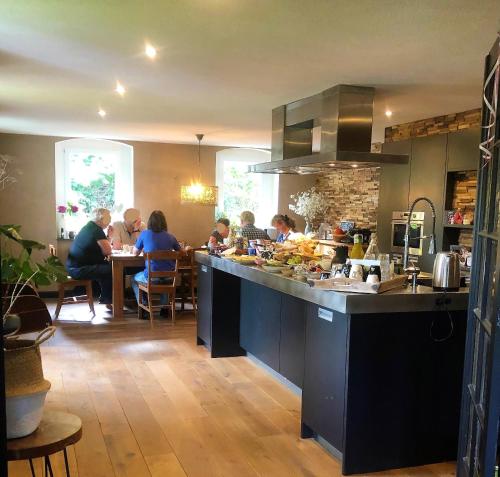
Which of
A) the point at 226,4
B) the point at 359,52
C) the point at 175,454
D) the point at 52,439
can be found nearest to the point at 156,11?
the point at 226,4

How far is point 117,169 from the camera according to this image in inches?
319

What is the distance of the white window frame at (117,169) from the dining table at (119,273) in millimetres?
1879

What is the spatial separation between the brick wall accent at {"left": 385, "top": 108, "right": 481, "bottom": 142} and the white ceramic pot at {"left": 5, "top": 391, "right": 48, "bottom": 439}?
4580 mm

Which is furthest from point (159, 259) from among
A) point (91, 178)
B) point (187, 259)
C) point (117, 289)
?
point (91, 178)

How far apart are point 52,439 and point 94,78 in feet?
9.92

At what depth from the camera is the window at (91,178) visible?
7797mm

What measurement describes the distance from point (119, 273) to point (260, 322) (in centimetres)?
271

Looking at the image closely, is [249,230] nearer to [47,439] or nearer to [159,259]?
[159,259]

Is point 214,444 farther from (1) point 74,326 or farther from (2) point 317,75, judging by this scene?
(1) point 74,326

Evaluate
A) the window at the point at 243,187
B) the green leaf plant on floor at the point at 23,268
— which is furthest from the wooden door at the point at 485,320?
the window at the point at 243,187

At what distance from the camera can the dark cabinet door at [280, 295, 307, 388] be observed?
12.2ft

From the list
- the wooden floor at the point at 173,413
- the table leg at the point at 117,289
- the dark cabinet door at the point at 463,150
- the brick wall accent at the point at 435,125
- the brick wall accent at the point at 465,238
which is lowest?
the wooden floor at the point at 173,413

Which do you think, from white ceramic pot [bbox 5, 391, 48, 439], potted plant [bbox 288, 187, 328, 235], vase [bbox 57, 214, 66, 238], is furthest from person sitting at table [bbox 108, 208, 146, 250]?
white ceramic pot [bbox 5, 391, 48, 439]

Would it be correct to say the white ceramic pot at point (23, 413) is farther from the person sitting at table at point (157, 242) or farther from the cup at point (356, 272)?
the person sitting at table at point (157, 242)
